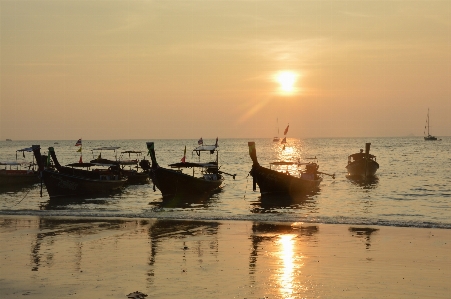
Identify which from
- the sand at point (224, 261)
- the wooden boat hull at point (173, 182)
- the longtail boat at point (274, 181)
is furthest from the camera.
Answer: the wooden boat hull at point (173, 182)

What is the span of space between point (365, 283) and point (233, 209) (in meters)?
23.5

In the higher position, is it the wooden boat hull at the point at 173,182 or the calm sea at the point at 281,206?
the wooden boat hull at the point at 173,182

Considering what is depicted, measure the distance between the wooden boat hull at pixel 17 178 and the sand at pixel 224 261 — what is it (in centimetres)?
3078

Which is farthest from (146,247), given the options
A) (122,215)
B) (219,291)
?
(122,215)

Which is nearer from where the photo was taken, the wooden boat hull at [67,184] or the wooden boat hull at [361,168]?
the wooden boat hull at [67,184]

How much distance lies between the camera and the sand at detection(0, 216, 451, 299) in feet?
47.9

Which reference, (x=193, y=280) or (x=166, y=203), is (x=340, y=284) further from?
(x=166, y=203)

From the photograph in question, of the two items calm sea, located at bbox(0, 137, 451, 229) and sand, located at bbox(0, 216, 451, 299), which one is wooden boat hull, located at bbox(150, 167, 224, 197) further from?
sand, located at bbox(0, 216, 451, 299)

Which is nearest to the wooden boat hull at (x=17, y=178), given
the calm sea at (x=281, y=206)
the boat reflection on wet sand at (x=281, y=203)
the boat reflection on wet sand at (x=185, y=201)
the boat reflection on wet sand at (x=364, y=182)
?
the calm sea at (x=281, y=206)

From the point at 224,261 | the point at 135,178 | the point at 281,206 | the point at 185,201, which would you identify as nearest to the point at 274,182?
the point at 281,206

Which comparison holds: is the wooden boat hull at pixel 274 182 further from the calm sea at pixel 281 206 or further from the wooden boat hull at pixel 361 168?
the wooden boat hull at pixel 361 168

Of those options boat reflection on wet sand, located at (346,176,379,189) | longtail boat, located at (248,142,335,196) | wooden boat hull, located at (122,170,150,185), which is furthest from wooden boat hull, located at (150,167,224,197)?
boat reflection on wet sand, located at (346,176,379,189)

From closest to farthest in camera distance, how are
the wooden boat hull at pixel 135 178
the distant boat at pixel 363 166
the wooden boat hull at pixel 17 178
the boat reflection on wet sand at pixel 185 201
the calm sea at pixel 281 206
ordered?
1. the calm sea at pixel 281 206
2. the boat reflection on wet sand at pixel 185 201
3. the wooden boat hull at pixel 17 178
4. the wooden boat hull at pixel 135 178
5. the distant boat at pixel 363 166

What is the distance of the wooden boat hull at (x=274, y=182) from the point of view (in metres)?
44.4
